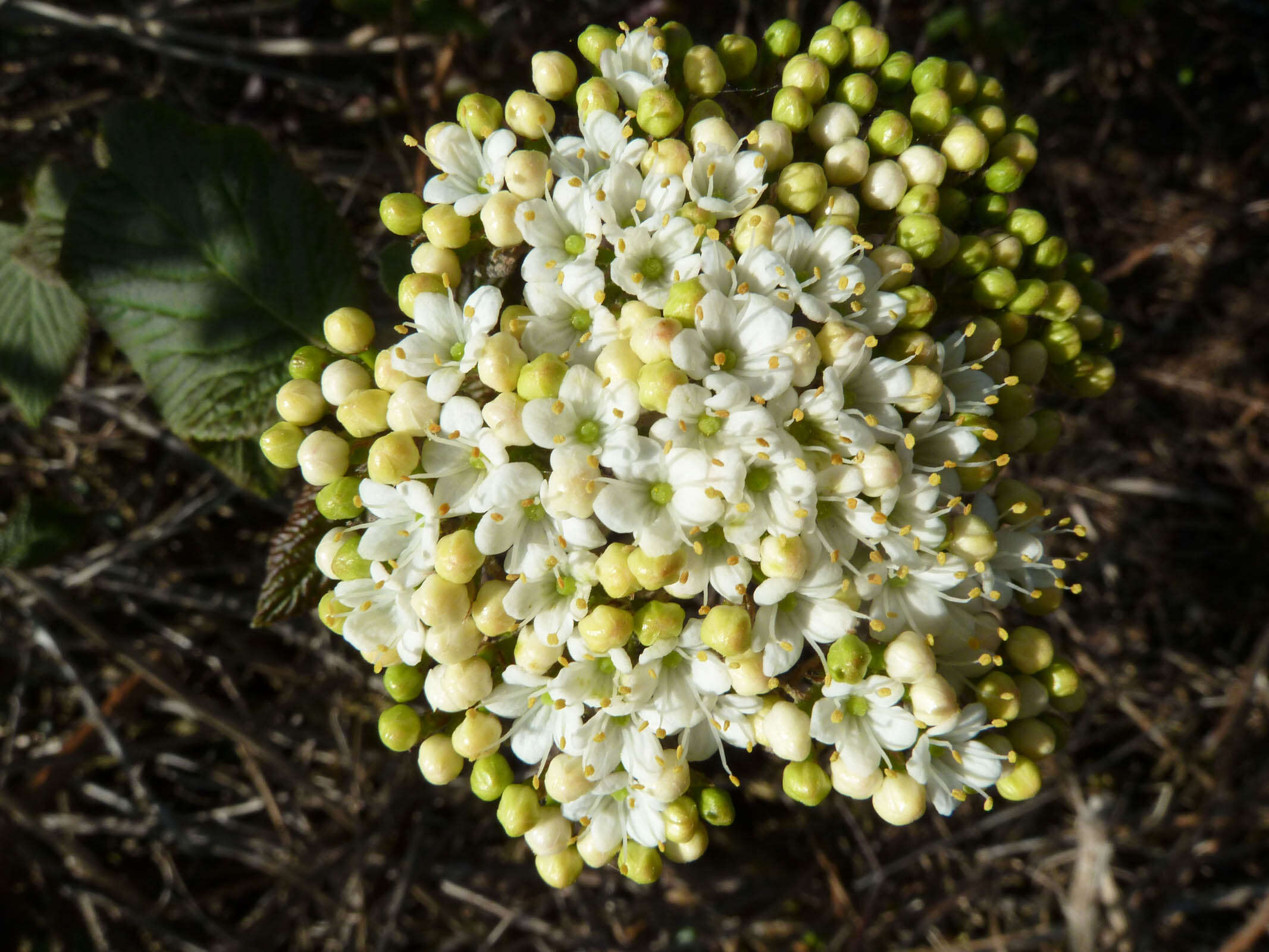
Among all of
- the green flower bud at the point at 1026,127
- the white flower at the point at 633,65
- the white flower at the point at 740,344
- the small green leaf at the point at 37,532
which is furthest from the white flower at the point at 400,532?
the small green leaf at the point at 37,532

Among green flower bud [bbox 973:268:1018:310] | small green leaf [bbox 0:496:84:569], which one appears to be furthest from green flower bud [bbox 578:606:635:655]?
small green leaf [bbox 0:496:84:569]

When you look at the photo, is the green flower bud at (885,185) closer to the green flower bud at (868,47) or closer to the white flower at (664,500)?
the green flower bud at (868,47)

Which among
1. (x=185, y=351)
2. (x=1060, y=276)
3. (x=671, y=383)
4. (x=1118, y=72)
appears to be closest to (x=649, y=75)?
(x=671, y=383)

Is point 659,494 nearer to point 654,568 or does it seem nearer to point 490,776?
point 654,568

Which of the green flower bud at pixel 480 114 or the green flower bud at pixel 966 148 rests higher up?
the green flower bud at pixel 966 148

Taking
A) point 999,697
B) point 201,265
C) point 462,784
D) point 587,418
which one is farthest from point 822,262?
point 462,784

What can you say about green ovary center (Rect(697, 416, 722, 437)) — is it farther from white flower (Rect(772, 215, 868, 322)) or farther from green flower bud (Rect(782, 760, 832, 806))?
green flower bud (Rect(782, 760, 832, 806))
